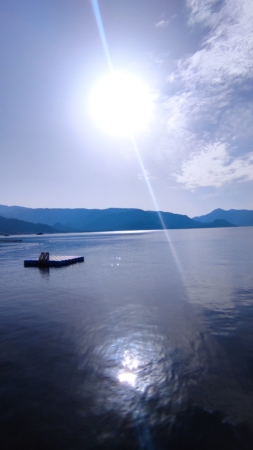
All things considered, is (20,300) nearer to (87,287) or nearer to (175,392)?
(87,287)

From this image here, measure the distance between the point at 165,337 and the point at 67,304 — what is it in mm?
8689

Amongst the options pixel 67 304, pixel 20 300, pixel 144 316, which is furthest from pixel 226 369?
pixel 20 300

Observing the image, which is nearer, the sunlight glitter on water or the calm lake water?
the calm lake water

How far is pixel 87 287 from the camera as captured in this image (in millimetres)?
23859

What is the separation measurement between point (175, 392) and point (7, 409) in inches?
201

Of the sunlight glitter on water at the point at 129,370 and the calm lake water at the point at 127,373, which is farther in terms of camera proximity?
the sunlight glitter on water at the point at 129,370

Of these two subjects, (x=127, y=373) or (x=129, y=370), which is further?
(x=129, y=370)

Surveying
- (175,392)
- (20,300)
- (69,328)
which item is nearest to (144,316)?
(69,328)

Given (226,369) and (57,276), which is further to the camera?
(57,276)

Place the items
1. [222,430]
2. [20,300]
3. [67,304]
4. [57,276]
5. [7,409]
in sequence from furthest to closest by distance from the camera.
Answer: [57,276] → [20,300] → [67,304] → [7,409] → [222,430]

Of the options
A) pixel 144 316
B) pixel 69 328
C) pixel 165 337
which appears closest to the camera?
pixel 165 337

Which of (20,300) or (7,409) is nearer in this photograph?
(7,409)

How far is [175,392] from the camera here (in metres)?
7.99

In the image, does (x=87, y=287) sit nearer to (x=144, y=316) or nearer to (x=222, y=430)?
(x=144, y=316)
